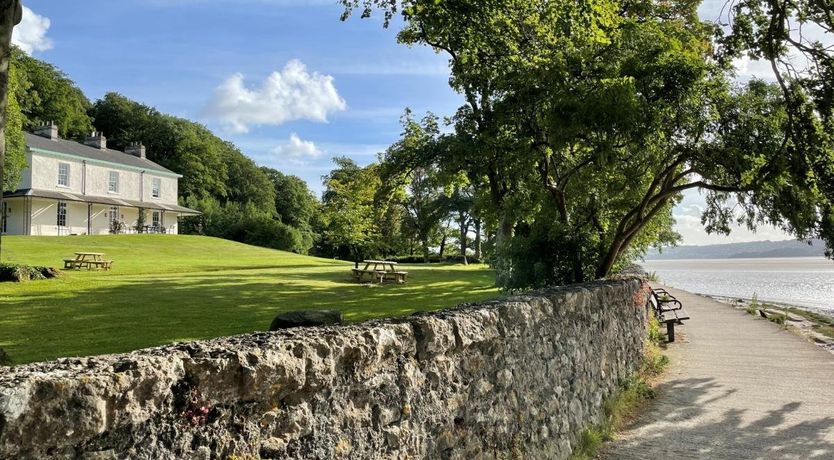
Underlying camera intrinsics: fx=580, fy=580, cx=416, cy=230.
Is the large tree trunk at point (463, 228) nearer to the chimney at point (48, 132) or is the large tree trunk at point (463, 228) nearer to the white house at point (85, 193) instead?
the white house at point (85, 193)

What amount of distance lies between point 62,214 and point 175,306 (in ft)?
119

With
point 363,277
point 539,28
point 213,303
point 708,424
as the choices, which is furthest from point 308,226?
point 708,424

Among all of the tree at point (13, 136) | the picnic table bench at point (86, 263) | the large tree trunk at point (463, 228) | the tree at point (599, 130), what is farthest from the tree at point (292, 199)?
the tree at point (599, 130)

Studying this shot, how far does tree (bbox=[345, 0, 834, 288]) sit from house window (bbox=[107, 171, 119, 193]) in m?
43.3

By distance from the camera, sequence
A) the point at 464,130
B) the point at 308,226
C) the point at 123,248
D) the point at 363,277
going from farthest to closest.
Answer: the point at 308,226, the point at 123,248, the point at 363,277, the point at 464,130

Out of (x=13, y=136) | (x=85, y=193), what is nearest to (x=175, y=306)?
(x=13, y=136)

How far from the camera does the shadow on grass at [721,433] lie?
632 centimetres

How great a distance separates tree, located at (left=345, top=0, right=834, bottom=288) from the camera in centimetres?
1055

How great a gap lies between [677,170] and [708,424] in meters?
7.58

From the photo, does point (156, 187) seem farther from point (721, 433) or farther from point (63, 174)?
point (721, 433)

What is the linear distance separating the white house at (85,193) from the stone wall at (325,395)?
149 feet

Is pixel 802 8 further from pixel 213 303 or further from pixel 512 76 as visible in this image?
pixel 213 303

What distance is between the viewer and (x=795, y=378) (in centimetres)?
1034

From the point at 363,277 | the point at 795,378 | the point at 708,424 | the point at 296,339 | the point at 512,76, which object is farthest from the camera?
the point at 363,277
